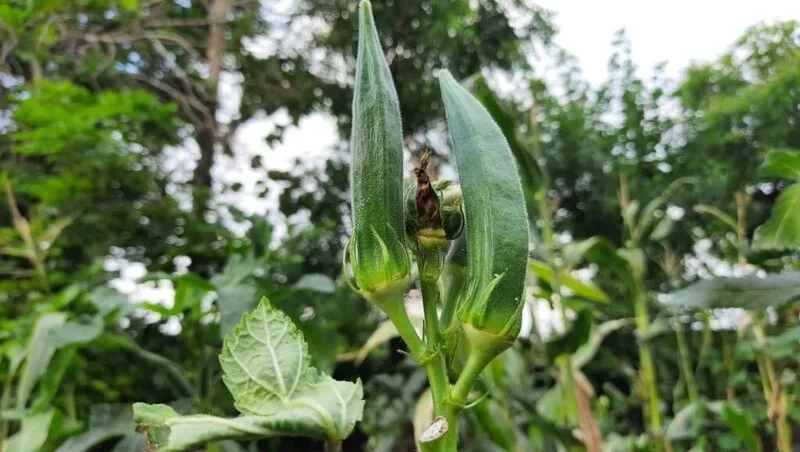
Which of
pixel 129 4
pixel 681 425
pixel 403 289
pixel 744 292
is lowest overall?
pixel 681 425

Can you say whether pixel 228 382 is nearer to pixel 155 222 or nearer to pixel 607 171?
pixel 155 222

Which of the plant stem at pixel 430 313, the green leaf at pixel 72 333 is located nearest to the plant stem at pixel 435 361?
the plant stem at pixel 430 313

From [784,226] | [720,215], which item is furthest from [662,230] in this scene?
[784,226]

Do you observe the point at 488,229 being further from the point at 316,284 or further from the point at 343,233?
the point at 343,233

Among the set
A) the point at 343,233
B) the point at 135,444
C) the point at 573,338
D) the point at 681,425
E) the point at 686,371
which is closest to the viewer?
the point at 135,444

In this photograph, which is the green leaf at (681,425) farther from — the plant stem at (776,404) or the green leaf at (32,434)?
the green leaf at (32,434)

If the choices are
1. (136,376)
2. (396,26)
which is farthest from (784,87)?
(136,376)

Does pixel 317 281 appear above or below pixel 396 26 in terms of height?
below
